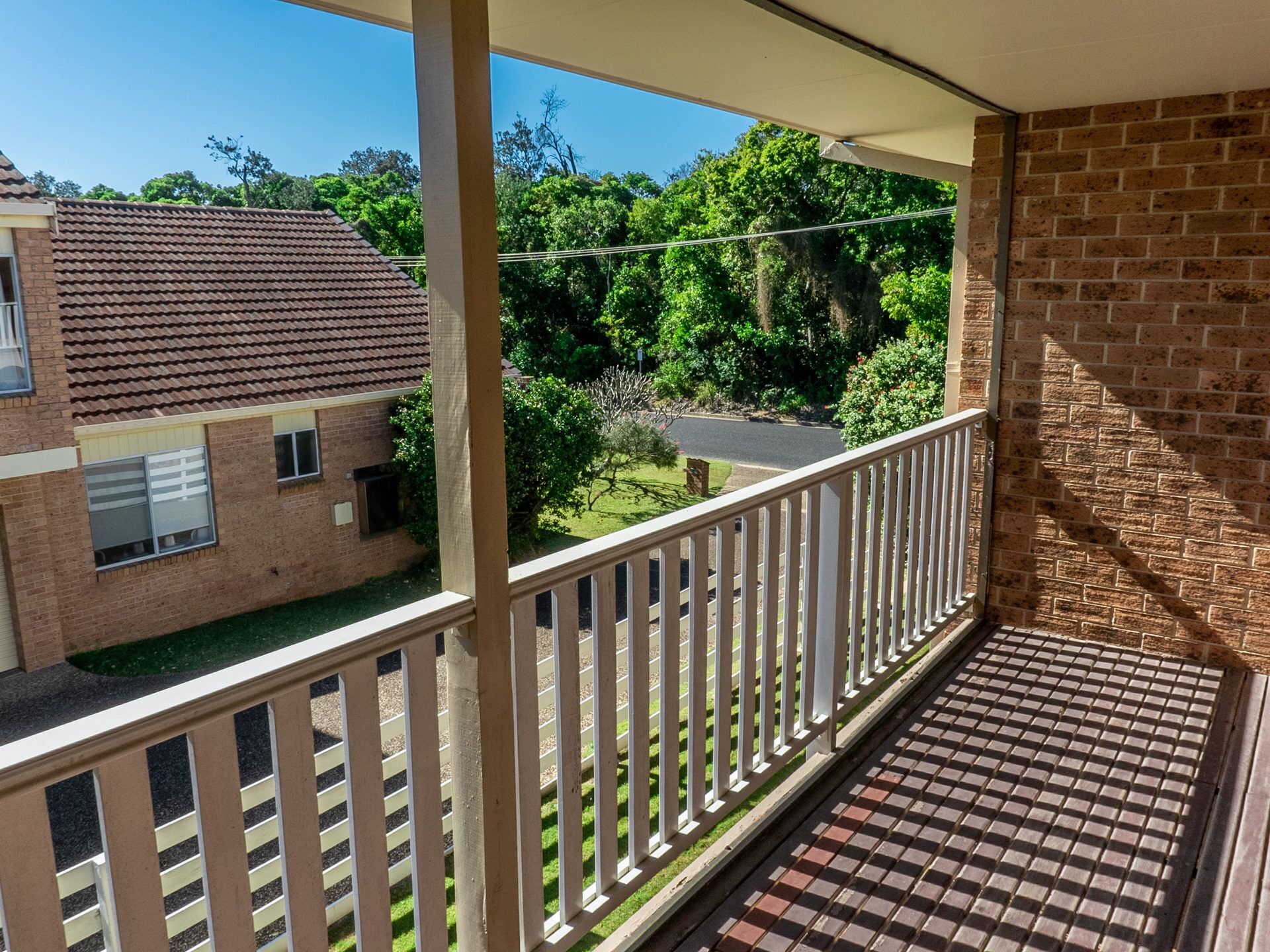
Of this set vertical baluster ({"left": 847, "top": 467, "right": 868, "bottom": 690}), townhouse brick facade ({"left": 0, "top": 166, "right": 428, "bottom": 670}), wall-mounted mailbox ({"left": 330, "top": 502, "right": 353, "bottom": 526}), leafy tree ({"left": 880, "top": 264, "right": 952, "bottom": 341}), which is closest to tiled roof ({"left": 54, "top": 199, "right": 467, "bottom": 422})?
townhouse brick facade ({"left": 0, "top": 166, "right": 428, "bottom": 670})

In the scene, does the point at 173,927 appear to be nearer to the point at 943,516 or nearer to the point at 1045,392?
the point at 943,516

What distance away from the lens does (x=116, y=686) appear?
10.9m

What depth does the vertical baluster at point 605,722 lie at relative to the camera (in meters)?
1.67

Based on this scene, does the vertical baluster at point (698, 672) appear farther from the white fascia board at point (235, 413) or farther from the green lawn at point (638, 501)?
the green lawn at point (638, 501)

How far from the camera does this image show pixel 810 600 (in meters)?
2.48

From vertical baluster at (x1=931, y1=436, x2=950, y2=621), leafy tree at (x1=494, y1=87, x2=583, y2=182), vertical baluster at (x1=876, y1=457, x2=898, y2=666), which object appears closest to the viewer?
vertical baluster at (x1=876, y1=457, x2=898, y2=666)

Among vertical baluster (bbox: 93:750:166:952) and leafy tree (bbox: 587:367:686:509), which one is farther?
leafy tree (bbox: 587:367:686:509)

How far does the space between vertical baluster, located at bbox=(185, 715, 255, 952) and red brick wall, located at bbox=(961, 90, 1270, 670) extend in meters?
3.08

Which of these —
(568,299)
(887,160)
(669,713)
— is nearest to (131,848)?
(669,713)

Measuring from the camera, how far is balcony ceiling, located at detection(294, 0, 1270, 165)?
200cm

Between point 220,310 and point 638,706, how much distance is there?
13585 mm

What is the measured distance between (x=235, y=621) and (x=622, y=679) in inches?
341

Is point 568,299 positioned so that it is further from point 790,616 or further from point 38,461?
point 790,616

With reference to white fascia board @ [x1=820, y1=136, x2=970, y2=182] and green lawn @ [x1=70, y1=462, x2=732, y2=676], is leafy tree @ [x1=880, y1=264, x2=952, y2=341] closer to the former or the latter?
green lawn @ [x1=70, y1=462, x2=732, y2=676]
